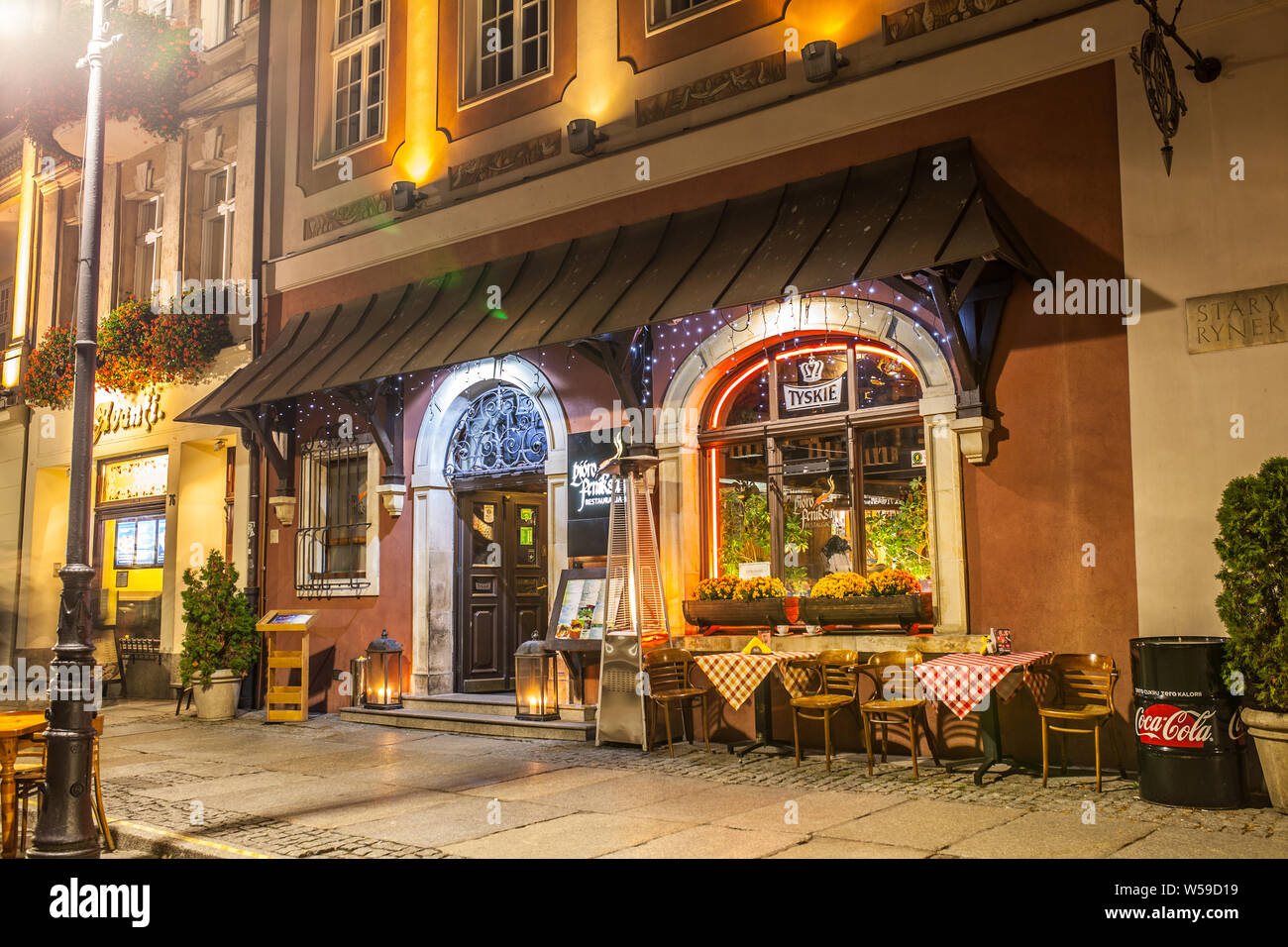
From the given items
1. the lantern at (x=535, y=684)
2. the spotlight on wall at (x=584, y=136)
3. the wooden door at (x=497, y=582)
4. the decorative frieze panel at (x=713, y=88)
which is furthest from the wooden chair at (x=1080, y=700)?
the spotlight on wall at (x=584, y=136)

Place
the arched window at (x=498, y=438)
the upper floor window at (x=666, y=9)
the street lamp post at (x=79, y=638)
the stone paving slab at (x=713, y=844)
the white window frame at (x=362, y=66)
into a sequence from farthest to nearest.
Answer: the white window frame at (x=362, y=66) < the arched window at (x=498, y=438) < the upper floor window at (x=666, y=9) < the street lamp post at (x=79, y=638) < the stone paving slab at (x=713, y=844)

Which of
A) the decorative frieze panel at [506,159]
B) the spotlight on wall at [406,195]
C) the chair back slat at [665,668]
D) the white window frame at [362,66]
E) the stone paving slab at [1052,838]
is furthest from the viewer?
the white window frame at [362,66]

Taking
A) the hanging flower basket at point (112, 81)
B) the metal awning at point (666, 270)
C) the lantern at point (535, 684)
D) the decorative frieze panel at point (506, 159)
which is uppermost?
the hanging flower basket at point (112, 81)

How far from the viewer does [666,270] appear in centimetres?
942

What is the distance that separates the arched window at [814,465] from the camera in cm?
903

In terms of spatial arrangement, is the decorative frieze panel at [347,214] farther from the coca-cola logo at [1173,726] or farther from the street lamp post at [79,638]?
the coca-cola logo at [1173,726]

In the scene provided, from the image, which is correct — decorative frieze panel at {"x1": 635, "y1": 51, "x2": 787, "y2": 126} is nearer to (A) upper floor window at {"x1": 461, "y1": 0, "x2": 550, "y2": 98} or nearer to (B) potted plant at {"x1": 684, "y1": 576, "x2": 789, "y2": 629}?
(A) upper floor window at {"x1": 461, "y1": 0, "x2": 550, "y2": 98}

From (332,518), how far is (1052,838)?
9.69 m

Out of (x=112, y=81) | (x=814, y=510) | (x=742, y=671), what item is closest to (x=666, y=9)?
(x=814, y=510)

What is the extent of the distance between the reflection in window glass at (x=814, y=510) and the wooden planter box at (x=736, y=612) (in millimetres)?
408

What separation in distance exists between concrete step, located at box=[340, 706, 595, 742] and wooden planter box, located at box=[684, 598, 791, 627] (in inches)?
59.6

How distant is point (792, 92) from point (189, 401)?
376 inches

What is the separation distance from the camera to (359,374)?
36.2ft
